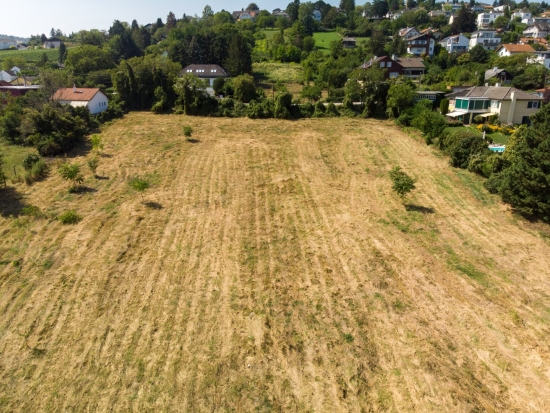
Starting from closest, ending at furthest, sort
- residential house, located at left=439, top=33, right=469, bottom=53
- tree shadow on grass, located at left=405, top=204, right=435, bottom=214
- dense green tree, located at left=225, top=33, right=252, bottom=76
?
tree shadow on grass, located at left=405, top=204, right=435, bottom=214 < dense green tree, located at left=225, top=33, right=252, bottom=76 < residential house, located at left=439, top=33, right=469, bottom=53

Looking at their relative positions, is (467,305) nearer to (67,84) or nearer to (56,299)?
(56,299)

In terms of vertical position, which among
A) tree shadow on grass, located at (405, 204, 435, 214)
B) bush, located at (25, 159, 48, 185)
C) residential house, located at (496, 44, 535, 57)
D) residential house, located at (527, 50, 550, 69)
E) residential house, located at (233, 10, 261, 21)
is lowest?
tree shadow on grass, located at (405, 204, 435, 214)

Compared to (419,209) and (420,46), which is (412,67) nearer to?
(420,46)

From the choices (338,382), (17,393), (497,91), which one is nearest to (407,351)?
(338,382)

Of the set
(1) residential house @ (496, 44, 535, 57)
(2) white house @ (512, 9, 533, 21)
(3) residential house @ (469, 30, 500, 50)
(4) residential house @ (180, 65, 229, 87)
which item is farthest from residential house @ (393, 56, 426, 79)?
(2) white house @ (512, 9, 533, 21)

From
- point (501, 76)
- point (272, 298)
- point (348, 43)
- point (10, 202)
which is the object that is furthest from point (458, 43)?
point (10, 202)

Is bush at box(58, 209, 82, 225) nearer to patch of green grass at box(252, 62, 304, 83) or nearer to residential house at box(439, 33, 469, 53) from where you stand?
patch of green grass at box(252, 62, 304, 83)

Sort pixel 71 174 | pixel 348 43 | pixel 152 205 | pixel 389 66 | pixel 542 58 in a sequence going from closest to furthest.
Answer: pixel 152 205 < pixel 71 174 < pixel 389 66 < pixel 542 58 < pixel 348 43
